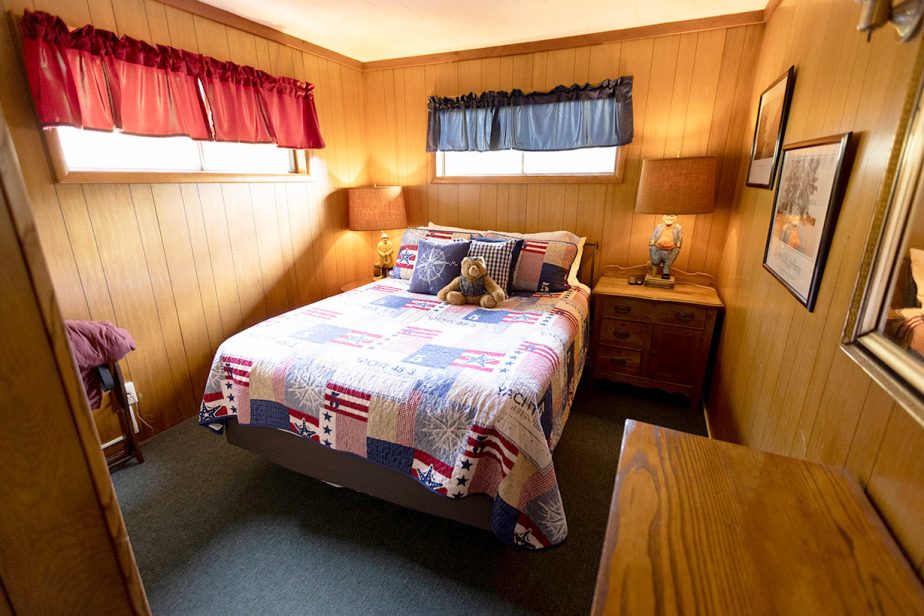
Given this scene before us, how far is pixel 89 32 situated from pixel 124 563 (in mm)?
2254

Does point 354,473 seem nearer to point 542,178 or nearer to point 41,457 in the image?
point 41,457

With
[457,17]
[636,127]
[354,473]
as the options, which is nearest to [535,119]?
[636,127]

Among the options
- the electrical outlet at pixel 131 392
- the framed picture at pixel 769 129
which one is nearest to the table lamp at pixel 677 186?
the framed picture at pixel 769 129

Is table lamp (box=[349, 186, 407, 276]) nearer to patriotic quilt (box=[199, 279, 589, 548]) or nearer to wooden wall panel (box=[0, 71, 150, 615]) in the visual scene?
patriotic quilt (box=[199, 279, 589, 548])

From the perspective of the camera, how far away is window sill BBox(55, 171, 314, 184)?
6.33ft

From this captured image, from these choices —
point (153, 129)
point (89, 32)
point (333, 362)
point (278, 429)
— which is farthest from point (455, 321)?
point (89, 32)

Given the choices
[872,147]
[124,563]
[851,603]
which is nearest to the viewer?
[851,603]

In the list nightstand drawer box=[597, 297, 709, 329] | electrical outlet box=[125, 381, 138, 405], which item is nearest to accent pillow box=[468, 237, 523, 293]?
nightstand drawer box=[597, 297, 709, 329]

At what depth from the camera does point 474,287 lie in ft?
8.37

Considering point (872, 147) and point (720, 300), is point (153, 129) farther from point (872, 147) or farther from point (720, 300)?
point (720, 300)

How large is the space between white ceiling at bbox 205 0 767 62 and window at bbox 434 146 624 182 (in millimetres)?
755

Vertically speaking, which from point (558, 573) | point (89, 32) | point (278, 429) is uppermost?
point (89, 32)

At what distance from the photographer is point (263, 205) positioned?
288cm

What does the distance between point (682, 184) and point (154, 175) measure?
2900 mm
